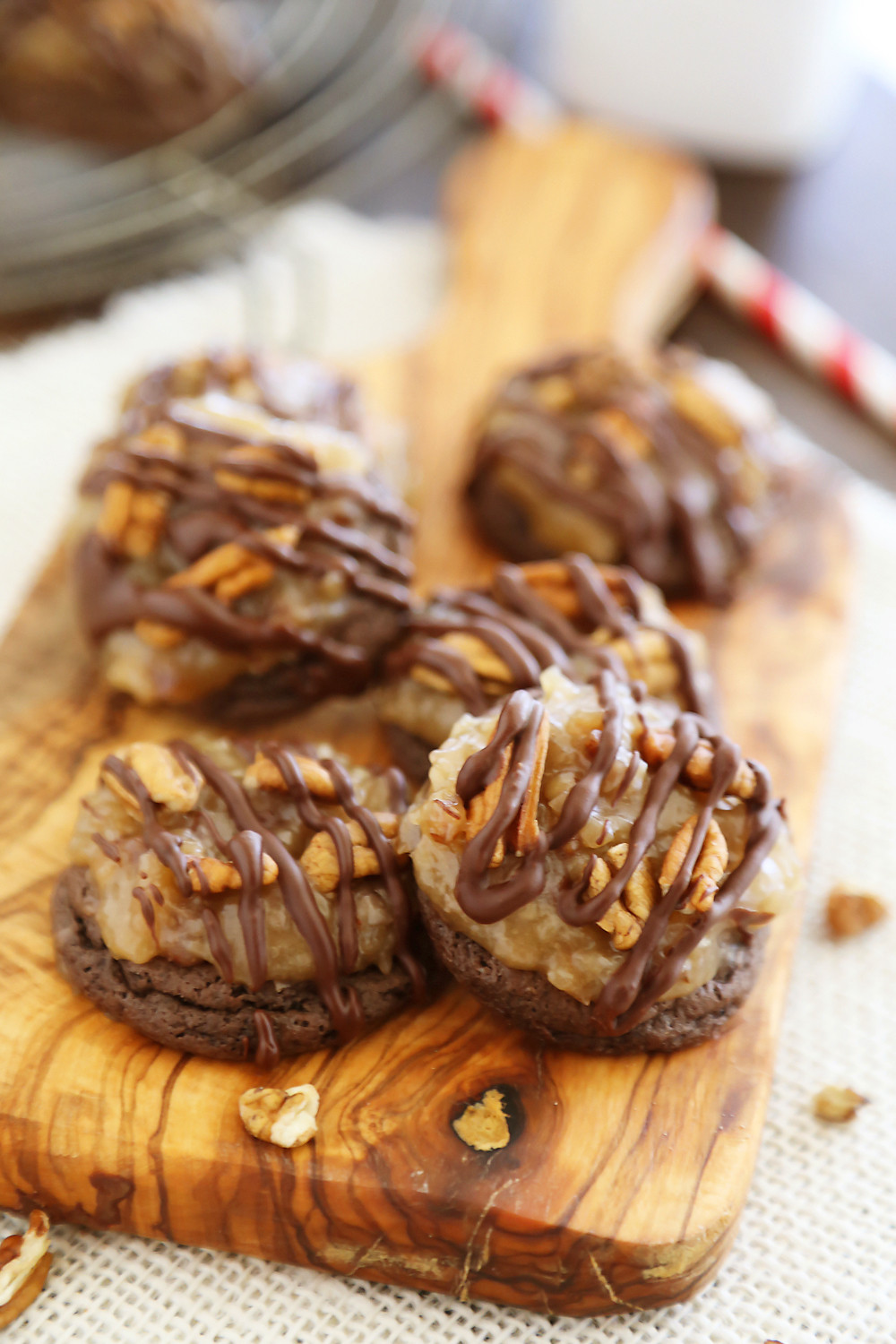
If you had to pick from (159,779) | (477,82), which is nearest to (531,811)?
(159,779)

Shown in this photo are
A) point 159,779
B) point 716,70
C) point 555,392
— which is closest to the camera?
point 159,779

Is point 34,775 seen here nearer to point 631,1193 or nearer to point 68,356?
point 631,1193

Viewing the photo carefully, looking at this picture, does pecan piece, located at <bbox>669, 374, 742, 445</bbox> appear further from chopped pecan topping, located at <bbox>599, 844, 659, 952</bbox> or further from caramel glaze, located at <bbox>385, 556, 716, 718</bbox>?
chopped pecan topping, located at <bbox>599, 844, 659, 952</bbox>

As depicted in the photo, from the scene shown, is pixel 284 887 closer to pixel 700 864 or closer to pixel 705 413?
pixel 700 864

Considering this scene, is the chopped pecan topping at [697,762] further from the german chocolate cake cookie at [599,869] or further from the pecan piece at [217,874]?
the pecan piece at [217,874]

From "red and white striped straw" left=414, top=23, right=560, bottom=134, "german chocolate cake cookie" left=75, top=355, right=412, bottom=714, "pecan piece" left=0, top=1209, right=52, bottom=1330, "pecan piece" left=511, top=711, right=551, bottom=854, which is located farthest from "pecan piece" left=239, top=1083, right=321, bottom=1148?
"red and white striped straw" left=414, top=23, right=560, bottom=134

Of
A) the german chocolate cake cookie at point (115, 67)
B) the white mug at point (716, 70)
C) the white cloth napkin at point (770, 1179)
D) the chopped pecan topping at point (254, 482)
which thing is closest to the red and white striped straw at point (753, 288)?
the white mug at point (716, 70)
